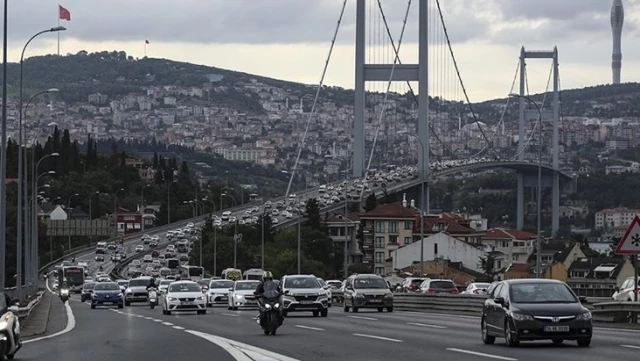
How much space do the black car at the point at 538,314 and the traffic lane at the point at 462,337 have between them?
0.80 ft

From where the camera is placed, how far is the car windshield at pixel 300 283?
48.2 m

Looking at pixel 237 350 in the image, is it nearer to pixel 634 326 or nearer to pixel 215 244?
pixel 634 326

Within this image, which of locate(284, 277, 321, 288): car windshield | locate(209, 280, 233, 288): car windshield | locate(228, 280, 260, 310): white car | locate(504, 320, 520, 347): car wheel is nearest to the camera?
locate(504, 320, 520, 347): car wheel

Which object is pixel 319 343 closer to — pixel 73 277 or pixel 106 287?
pixel 106 287

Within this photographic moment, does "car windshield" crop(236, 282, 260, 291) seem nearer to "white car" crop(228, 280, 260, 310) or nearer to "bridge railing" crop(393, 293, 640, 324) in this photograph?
"white car" crop(228, 280, 260, 310)

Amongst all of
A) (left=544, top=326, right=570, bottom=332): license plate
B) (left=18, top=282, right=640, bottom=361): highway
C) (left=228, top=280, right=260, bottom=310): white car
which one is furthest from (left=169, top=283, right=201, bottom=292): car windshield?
(left=544, top=326, right=570, bottom=332): license plate

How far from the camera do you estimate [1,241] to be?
4606 cm

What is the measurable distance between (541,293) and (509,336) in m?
0.96

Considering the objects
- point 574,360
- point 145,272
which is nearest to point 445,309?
point 574,360

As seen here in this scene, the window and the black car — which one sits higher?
the black car

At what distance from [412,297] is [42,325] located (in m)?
17.7

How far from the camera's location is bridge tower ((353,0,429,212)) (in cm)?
13338

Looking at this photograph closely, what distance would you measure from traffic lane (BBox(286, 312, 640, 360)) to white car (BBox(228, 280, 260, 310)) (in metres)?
12.8

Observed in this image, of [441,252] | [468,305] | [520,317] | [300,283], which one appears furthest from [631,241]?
[441,252]
